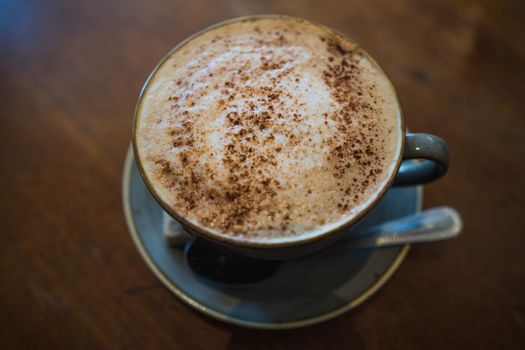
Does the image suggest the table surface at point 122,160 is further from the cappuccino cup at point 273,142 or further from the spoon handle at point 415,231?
the cappuccino cup at point 273,142

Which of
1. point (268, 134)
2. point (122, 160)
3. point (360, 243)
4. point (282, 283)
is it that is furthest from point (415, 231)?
point (122, 160)

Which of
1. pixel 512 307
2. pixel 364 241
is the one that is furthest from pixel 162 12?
pixel 512 307

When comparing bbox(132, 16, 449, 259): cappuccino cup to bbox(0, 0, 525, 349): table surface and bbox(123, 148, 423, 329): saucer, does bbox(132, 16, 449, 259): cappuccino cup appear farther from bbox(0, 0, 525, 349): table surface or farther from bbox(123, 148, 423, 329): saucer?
bbox(0, 0, 525, 349): table surface

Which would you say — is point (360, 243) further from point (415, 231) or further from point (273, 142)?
point (273, 142)

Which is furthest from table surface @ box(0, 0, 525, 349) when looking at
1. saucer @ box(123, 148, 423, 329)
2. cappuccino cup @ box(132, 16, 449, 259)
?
cappuccino cup @ box(132, 16, 449, 259)

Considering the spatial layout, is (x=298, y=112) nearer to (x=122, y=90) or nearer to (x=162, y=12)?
(x=122, y=90)

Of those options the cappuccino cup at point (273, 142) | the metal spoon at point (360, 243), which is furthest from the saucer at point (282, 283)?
the cappuccino cup at point (273, 142)
